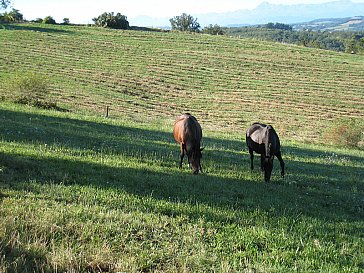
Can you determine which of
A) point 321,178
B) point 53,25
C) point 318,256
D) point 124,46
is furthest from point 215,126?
point 53,25

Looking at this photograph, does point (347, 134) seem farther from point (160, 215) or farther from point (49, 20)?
point (49, 20)

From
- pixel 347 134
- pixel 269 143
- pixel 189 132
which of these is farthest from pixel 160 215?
pixel 347 134

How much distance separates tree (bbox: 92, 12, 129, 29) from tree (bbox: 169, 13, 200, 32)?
220 ft

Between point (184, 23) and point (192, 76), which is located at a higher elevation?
point (184, 23)

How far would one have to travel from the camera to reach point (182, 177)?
1130 centimetres

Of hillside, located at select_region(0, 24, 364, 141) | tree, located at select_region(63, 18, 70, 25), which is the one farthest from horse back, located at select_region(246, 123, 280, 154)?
tree, located at select_region(63, 18, 70, 25)

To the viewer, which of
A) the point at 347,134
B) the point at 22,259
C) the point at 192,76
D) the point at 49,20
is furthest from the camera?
the point at 49,20

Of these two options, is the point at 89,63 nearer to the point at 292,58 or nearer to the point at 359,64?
the point at 292,58

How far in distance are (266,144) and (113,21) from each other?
85.6 m

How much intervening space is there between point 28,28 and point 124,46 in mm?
19490

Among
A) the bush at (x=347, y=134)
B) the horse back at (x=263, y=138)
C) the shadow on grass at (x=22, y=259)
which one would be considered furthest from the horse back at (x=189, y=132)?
the bush at (x=347, y=134)

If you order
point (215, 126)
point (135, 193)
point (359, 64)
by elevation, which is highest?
point (359, 64)

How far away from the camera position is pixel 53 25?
84688 millimetres

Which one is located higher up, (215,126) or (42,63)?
(42,63)
